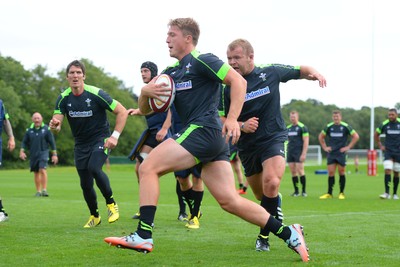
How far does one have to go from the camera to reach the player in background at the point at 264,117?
8156 millimetres

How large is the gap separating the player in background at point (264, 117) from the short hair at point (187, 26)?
97cm

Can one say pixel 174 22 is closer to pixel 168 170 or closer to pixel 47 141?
pixel 168 170

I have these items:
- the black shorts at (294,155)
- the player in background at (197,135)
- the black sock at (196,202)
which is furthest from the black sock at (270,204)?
the black shorts at (294,155)

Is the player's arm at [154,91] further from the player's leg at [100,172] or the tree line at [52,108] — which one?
the tree line at [52,108]

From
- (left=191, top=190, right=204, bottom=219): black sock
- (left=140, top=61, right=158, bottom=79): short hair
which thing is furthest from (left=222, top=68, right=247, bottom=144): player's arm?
(left=140, top=61, right=158, bottom=79): short hair

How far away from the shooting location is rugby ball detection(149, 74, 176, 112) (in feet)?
23.0

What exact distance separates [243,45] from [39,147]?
14.6m

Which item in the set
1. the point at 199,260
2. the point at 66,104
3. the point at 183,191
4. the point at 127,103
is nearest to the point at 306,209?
the point at 183,191

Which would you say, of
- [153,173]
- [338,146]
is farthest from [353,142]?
[153,173]

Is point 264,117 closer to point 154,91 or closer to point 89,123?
point 154,91

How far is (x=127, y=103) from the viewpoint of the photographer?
11412 centimetres

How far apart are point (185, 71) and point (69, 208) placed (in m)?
8.26

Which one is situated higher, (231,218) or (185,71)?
(185,71)

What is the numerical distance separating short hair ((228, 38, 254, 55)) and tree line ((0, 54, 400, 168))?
68246 mm
